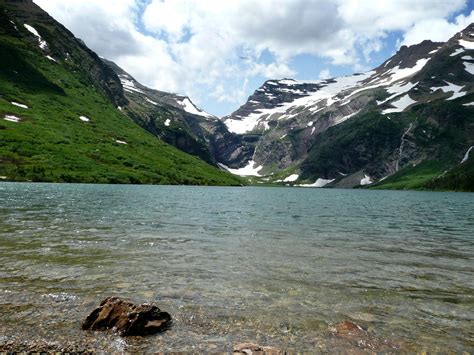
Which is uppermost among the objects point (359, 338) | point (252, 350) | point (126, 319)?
point (126, 319)

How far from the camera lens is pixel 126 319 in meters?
12.1

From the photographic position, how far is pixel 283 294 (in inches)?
668

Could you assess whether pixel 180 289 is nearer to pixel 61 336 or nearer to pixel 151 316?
pixel 151 316

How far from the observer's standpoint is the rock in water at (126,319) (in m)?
12.0

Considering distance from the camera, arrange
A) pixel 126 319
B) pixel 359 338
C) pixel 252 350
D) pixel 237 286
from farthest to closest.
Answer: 1. pixel 237 286
2. pixel 359 338
3. pixel 126 319
4. pixel 252 350

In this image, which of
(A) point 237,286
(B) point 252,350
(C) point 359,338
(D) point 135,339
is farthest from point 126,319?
(C) point 359,338

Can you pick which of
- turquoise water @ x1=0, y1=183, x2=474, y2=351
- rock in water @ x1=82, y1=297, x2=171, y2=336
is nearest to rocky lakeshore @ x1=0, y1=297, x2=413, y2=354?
rock in water @ x1=82, y1=297, x2=171, y2=336

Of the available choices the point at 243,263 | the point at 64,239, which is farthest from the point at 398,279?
the point at 64,239

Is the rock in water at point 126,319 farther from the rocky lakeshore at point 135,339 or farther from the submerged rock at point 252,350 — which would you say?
the submerged rock at point 252,350

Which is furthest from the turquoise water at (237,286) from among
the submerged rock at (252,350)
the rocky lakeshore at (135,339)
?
the submerged rock at (252,350)

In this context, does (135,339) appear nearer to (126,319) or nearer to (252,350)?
(126,319)

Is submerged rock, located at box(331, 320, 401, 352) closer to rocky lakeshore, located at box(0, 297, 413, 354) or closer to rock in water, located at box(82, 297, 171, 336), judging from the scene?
rocky lakeshore, located at box(0, 297, 413, 354)

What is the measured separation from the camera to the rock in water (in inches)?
471

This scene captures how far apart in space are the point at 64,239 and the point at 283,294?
747 inches
